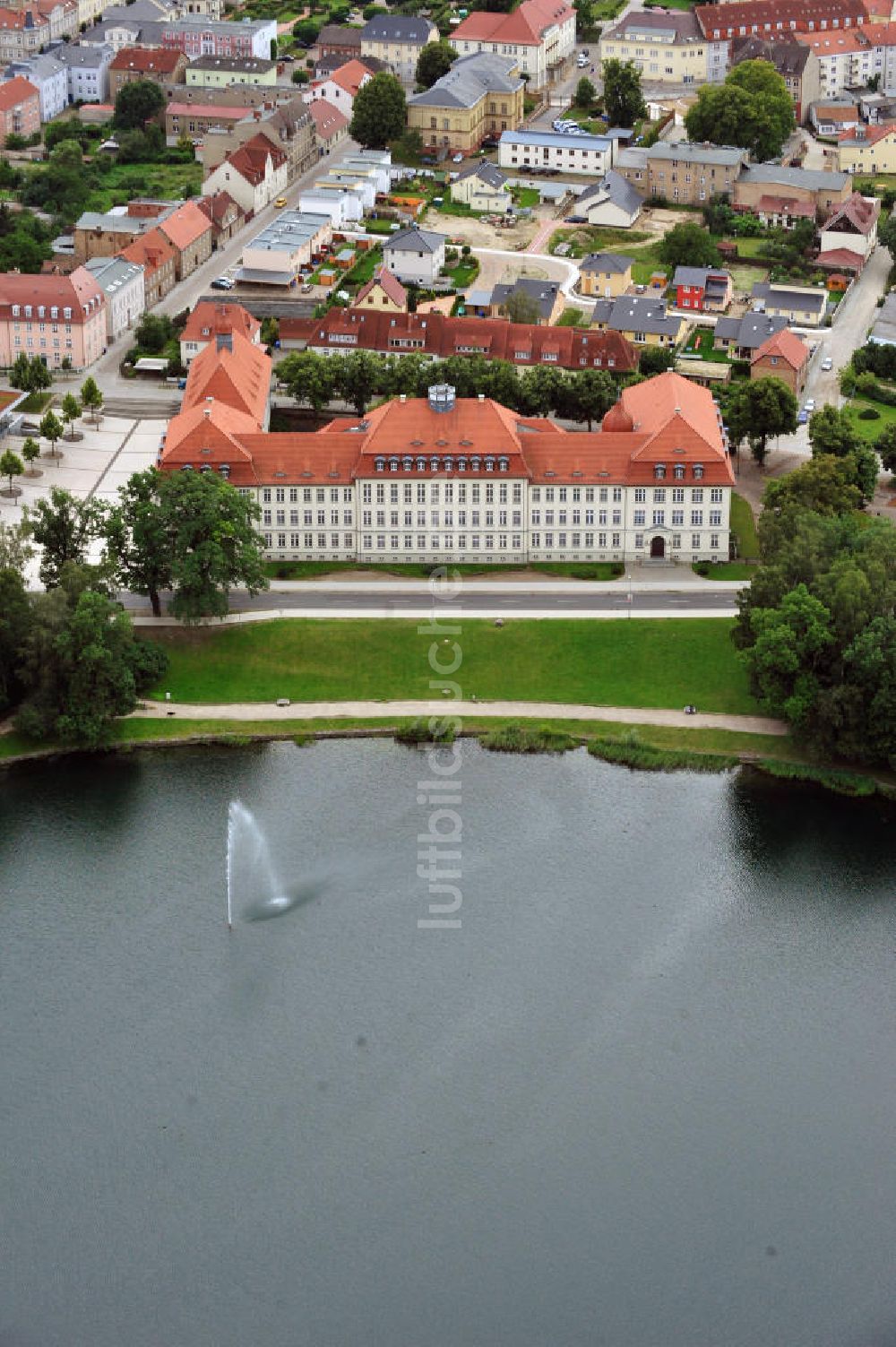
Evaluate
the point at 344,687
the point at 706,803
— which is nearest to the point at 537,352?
the point at 344,687

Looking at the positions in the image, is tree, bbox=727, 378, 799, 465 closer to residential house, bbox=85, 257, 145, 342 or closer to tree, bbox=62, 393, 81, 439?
tree, bbox=62, 393, 81, 439

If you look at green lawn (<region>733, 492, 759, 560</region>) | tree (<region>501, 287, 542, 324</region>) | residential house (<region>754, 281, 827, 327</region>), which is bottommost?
green lawn (<region>733, 492, 759, 560</region>)

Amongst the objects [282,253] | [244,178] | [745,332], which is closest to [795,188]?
[745,332]

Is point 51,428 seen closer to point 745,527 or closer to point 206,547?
point 206,547

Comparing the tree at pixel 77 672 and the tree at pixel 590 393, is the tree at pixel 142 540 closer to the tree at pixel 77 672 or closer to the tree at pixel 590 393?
the tree at pixel 77 672

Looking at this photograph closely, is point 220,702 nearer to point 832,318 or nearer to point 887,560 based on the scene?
point 887,560

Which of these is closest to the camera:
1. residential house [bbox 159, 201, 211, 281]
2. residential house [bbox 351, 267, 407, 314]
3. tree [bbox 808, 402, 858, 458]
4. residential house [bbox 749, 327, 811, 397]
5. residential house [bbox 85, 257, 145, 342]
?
tree [bbox 808, 402, 858, 458]

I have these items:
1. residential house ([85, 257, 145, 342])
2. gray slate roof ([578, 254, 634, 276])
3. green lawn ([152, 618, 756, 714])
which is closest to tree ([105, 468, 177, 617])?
green lawn ([152, 618, 756, 714])
